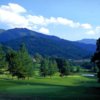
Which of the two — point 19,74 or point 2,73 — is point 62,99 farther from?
point 2,73

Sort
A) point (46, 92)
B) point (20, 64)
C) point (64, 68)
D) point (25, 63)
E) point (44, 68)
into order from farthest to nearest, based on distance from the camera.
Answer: point (64, 68)
point (44, 68)
point (25, 63)
point (20, 64)
point (46, 92)

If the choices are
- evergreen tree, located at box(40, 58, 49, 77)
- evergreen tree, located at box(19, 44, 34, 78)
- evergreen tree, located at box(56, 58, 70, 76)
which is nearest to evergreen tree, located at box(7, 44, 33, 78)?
evergreen tree, located at box(19, 44, 34, 78)

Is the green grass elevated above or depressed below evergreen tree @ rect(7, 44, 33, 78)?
below

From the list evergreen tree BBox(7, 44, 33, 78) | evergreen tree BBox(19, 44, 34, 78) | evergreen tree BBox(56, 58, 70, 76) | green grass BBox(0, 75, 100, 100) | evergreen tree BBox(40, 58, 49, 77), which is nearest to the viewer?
green grass BBox(0, 75, 100, 100)

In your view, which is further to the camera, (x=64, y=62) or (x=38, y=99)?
(x=64, y=62)

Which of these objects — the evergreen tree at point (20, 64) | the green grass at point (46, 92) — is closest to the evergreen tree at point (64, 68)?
the evergreen tree at point (20, 64)

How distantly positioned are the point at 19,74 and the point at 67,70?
55.7 metres

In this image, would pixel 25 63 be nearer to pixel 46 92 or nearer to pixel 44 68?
pixel 44 68

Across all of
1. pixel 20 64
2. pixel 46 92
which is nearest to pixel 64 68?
pixel 20 64

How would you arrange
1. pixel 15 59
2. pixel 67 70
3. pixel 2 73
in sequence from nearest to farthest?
pixel 15 59, pixel 2 73, pixel 67 70

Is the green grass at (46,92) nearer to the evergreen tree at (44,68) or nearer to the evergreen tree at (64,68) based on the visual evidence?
the evergreen tree at (44,68)

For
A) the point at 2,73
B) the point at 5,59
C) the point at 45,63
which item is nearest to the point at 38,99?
the point at 5,59

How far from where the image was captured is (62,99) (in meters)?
45.8

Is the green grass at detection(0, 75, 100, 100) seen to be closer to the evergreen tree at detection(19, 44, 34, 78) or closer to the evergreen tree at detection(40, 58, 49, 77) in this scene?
the evergreen tree at detection(19, 44, 34, 78)
